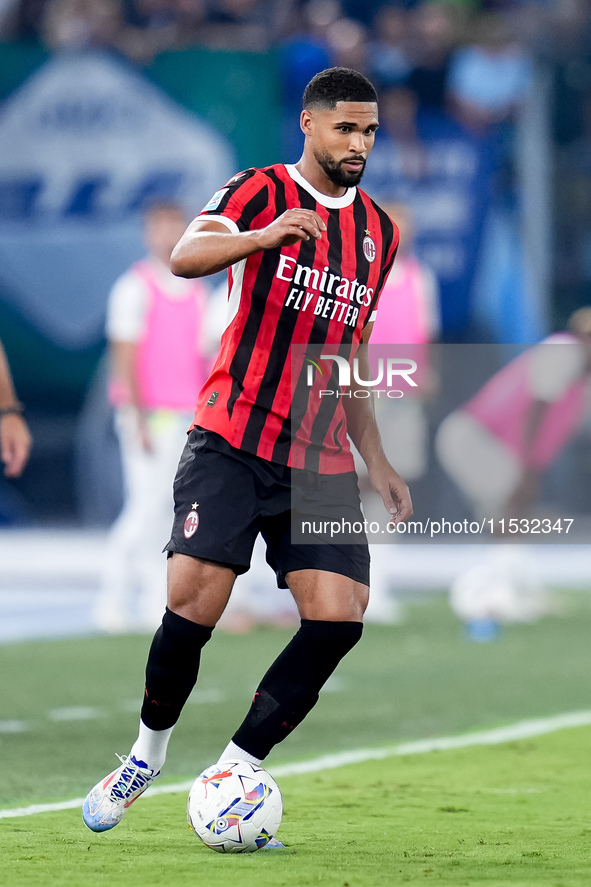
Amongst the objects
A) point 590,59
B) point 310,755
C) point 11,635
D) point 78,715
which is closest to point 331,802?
point 310,755

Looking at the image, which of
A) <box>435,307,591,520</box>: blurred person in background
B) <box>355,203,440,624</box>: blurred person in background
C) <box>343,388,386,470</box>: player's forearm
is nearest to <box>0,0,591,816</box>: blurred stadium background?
<box>435,307,591,520</box>: blurred person in background

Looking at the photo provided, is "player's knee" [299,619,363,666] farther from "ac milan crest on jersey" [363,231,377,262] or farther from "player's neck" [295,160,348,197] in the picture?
"player's neck" [295,160,348,197]

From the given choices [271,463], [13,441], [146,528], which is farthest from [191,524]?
[146,528]

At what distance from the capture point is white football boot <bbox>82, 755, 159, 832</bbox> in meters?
4.23

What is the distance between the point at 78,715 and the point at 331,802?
2.00 metres

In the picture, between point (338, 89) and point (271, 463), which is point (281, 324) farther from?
point (338, 89)

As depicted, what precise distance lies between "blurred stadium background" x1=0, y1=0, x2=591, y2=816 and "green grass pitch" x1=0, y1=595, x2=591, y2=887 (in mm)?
4852

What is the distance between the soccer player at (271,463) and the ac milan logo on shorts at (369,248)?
1.7 inches

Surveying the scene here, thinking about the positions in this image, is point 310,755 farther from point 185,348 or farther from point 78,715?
point 185,348

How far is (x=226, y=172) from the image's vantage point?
1411 cm

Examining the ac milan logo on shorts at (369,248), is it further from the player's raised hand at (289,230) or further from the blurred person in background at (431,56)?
the blurred person in background at (431,56)

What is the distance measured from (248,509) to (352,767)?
1855mm

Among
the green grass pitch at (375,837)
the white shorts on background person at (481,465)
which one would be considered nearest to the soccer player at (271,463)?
the green grass pitch at (375,837)

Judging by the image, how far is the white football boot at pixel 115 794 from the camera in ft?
13.9
